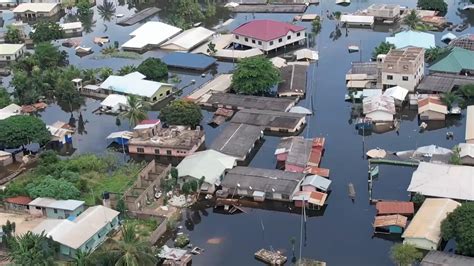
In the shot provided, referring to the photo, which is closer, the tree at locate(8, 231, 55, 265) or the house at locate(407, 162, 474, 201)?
the tree at locate(8, 231, 55, 265)

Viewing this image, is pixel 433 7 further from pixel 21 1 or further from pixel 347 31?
pixel 21 1

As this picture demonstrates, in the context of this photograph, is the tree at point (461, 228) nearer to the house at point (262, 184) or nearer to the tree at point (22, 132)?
the house at point (262, 184)

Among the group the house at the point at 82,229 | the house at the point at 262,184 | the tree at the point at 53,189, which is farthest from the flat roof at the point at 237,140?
the house at the point at 82,229

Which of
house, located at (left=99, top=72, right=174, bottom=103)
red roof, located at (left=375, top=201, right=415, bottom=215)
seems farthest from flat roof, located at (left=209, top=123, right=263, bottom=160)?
red roof, located at (left=375, top=201, right=415, bottom=215)

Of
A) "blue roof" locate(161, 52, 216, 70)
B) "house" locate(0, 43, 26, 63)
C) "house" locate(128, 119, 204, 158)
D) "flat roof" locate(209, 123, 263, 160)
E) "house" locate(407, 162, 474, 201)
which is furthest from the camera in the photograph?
"house" locate(0, 43, 26, 63)

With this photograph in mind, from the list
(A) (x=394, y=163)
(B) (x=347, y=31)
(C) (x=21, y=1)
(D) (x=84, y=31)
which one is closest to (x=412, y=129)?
(A) (x=394, y=163)

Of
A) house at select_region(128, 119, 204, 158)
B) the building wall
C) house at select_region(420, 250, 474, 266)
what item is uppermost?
the building wall

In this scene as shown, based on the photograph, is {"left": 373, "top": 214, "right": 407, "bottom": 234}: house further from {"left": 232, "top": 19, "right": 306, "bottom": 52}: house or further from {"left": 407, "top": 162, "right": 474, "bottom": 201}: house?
{"left": 232, "top": 19, "right": 306, "bottom": 52}: house
